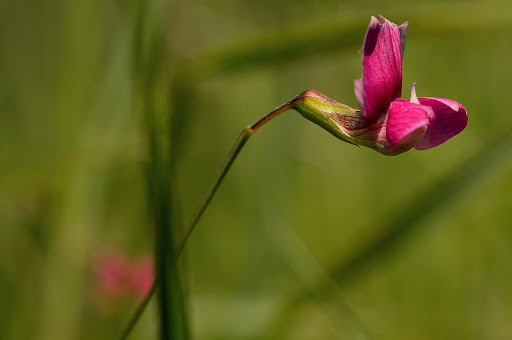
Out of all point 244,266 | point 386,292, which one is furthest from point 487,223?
point 244,266

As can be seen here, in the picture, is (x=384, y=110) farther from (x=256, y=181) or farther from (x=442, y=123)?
(x=256, y=181)

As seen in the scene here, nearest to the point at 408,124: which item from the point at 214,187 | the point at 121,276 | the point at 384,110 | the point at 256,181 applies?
the point at 384,110

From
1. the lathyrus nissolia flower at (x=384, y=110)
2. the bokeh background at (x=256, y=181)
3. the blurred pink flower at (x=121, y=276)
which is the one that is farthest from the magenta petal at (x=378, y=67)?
the blurred pink flower at (x=121, y=276)

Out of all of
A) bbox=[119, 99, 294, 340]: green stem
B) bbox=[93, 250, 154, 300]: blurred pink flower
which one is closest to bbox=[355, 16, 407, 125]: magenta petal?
bbox=[119, 99, 294, 340]: green stem

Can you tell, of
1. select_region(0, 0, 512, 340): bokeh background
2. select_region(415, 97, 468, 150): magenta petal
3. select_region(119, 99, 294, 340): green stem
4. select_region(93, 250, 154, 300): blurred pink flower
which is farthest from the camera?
select_region(93, 250, 154, 300): blurred pink flower

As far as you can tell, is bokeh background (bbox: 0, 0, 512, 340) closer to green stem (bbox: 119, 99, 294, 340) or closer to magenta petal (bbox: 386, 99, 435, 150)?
green stem (bbox: 119, 99, 294, 340)
